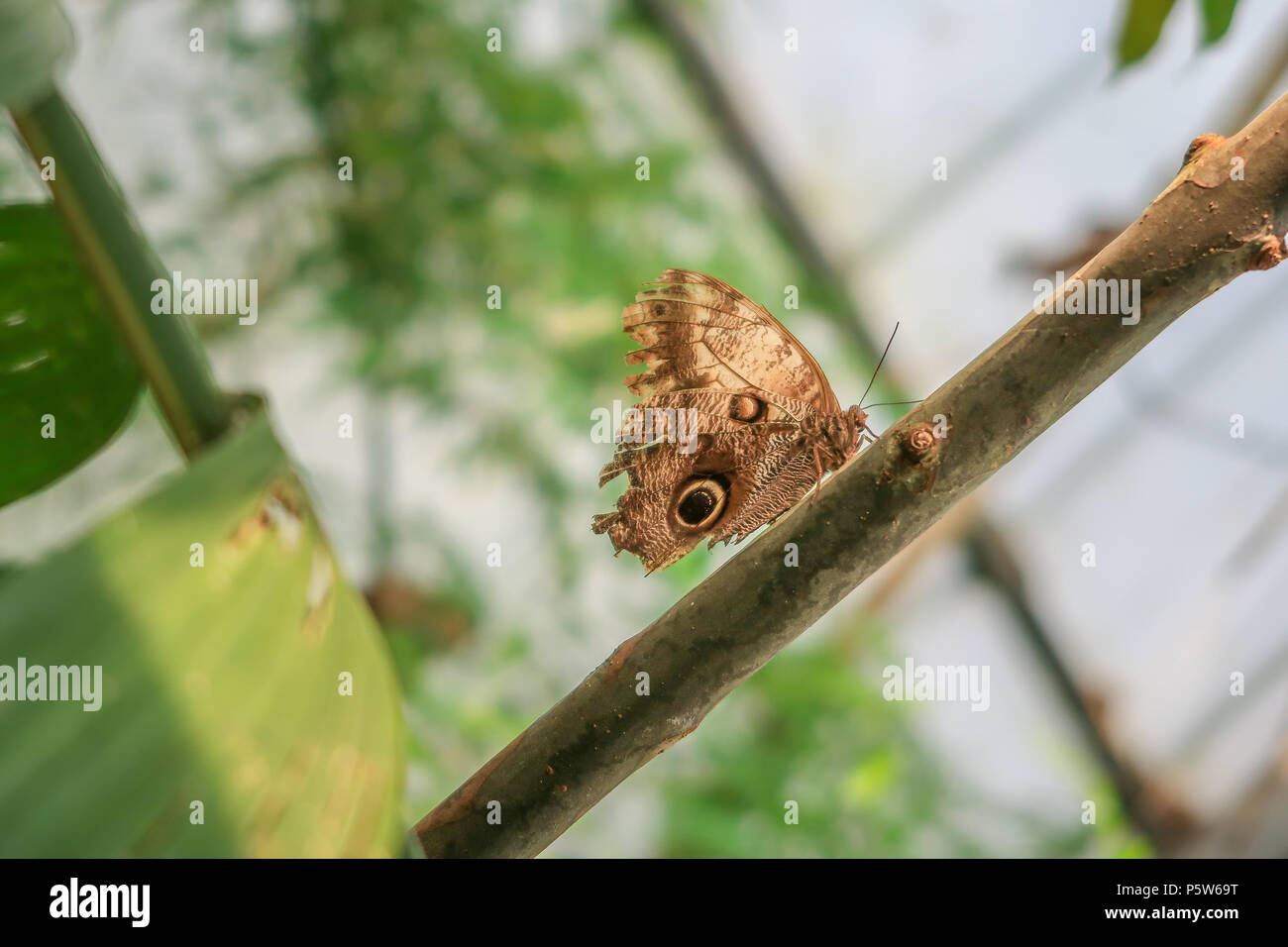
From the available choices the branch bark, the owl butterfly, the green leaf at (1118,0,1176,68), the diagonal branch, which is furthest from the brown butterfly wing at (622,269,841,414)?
the diagonal branch

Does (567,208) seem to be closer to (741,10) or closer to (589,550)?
(741,10)

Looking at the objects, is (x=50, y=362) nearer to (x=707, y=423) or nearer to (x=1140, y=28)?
(x=707, y=423)

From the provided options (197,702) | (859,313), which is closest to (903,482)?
(197,702)

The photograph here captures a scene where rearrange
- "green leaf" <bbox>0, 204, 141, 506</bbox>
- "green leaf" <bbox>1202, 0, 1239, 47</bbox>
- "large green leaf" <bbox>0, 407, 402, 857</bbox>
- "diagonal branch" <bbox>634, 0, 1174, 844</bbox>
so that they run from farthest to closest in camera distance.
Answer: "diagonal branch" <bbox>634, 0, 1174, 844</bbox> → "green leaf" <bbox>1202, 0, 1239, 47</bbox> → "green leaf" <bbox>0, 204, 141, 506</bbox> → "large green leaf" <bbox>0, 407, 402, 857</bbox>

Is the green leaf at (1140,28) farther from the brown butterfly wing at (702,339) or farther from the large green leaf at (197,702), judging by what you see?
the large green leaf at (197,702)

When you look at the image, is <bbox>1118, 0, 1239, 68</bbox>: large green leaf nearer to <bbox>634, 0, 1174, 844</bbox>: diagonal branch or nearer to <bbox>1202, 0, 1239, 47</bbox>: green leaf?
<bbox>1202, 0, 1239, 47</bbox>: green leaf
